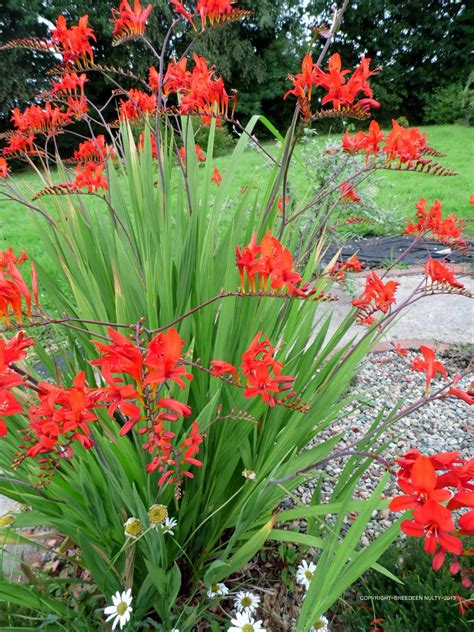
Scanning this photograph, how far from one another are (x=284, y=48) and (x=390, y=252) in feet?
54.7

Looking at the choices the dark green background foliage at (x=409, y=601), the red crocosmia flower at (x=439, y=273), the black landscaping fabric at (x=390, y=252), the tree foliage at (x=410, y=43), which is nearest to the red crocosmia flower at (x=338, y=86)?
the red crocosmia flower at (x=439, y=273)

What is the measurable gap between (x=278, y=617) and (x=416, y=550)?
459 mm

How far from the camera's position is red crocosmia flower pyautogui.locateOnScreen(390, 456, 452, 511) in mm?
621

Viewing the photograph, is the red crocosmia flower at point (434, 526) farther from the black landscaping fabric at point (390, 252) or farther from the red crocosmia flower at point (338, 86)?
the black landscaping fabric at point (390, 252)

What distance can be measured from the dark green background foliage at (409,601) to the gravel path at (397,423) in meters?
0.24

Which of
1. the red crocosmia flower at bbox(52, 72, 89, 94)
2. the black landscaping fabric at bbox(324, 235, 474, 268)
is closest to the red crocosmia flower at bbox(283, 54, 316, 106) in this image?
the red crocosmia flower at bbox(52, 72, 89, 94)

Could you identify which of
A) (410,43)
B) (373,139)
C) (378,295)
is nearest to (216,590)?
(378,295)

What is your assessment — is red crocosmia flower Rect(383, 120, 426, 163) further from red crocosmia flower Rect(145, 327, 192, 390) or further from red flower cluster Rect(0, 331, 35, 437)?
red flower cluster Rect(0, 331, 35, 437)

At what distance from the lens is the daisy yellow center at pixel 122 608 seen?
1008mm

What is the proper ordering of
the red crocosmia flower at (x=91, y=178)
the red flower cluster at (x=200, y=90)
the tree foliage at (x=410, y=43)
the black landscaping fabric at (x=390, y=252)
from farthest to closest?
the tree foliage at (x=410, y=43) → the black landscaping fabric at (x=390, y=252) → the red crocosmia flower at (x=91, y=178) → the red flower cluster at (x=200, y=90)

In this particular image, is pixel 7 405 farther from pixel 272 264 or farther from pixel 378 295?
pixel 378 295

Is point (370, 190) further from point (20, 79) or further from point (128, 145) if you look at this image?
point (20, 79)

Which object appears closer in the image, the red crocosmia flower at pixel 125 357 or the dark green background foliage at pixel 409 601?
the red crocosmia flower at pixel 125 357

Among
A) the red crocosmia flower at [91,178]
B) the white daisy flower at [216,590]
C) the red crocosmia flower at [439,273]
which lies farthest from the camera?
the red crocosmia flower at [91,178]
